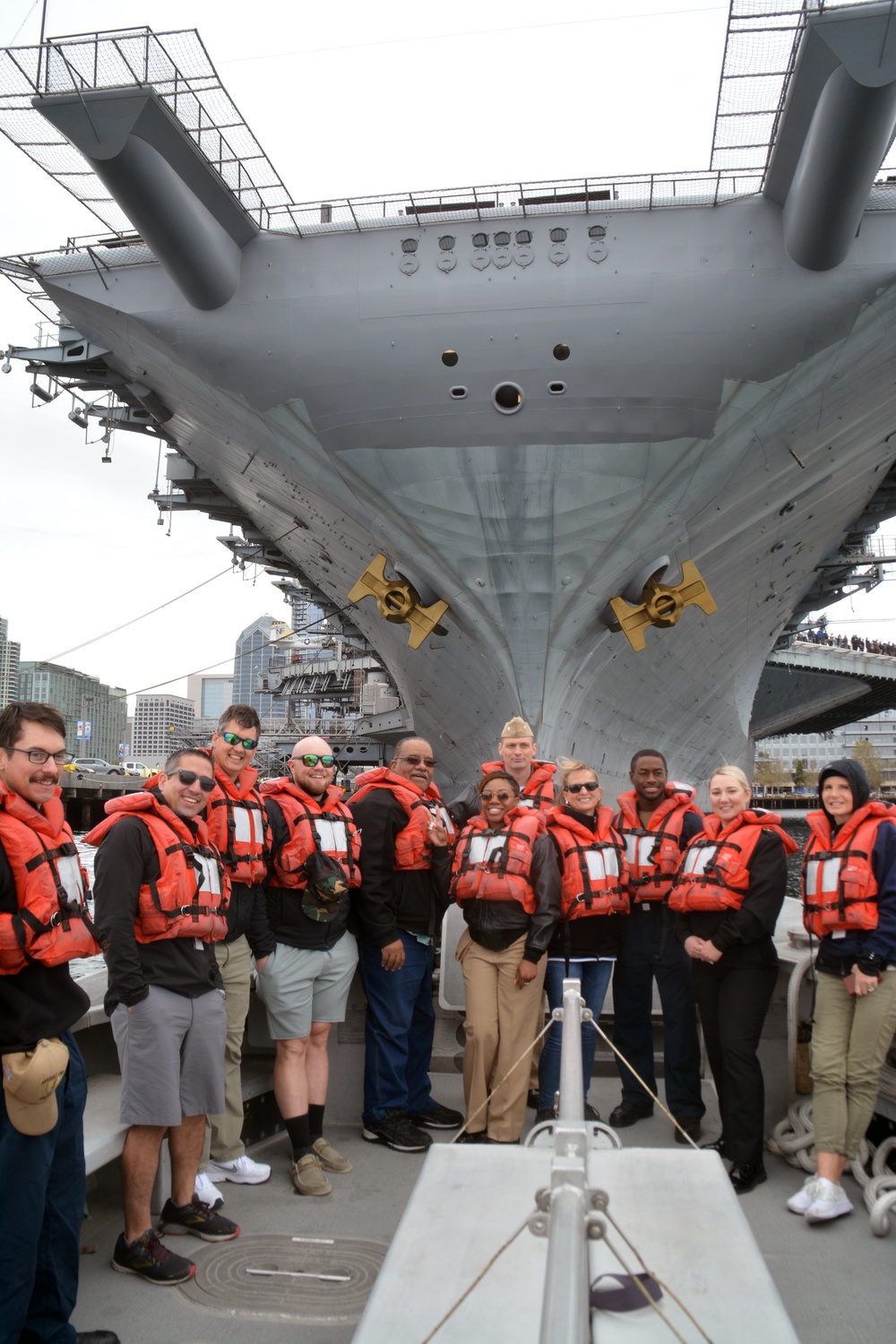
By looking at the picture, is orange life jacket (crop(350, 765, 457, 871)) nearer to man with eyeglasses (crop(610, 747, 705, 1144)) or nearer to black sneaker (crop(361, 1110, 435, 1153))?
man with eyeglasses (crop(610, 747, 705, 1144))

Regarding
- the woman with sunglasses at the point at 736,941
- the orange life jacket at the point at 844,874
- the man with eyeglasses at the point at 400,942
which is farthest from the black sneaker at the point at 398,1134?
the orange life jacket at the point at 844,874

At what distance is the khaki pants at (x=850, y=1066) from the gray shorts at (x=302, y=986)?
1.81 metres

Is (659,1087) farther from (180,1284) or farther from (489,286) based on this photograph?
(489,286)

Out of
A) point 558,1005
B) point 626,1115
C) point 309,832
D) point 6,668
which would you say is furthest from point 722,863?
point 6,668

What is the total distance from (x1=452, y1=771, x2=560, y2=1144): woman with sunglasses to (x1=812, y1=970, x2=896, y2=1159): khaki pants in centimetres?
107

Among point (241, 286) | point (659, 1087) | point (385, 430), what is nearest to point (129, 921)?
point (659, 1087)

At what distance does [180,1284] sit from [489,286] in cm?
764

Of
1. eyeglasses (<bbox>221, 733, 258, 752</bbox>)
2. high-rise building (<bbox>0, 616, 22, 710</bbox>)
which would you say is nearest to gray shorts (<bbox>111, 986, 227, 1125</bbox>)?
eyeglasses (<bbox>221, 733, 258, 752</bbox>)

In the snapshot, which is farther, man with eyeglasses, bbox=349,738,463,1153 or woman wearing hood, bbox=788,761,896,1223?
man with eyeglasses, bbox=349,738,463,1153

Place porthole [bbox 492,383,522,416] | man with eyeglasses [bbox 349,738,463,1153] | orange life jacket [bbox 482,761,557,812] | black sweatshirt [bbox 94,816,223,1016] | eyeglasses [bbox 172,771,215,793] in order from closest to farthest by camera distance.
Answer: black sweatshirt [bbox 94,816,223,1016] < eyeglasses [bbox 172,771,215,793] < man with eyeglasses [bbox 349,738,463,1153] < orange life jacket [bbox 482,761,557,812] < porthole [bbox 492,383,522,416]

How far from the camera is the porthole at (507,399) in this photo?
28.4 feet

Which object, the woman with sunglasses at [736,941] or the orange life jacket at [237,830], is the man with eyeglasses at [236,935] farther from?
the woman with sunglasses at [736,941]

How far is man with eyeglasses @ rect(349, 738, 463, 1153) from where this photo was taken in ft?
13.3

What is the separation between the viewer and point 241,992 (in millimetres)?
3623
